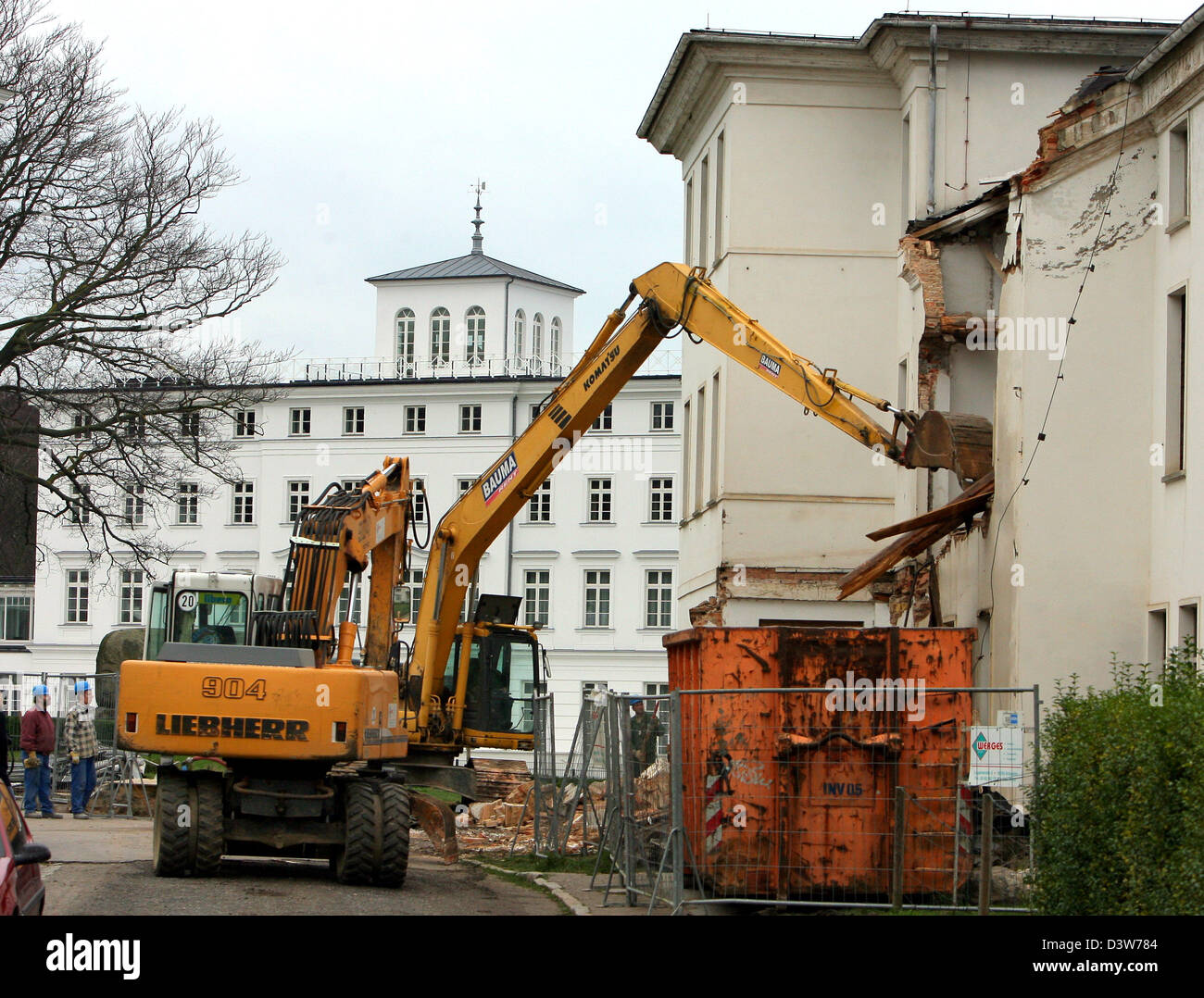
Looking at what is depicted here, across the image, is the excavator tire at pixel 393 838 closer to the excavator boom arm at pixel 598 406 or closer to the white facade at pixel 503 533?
the excavator boom arm at pixel 598 406

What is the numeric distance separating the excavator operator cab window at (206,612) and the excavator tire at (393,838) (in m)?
Answer: 7.29

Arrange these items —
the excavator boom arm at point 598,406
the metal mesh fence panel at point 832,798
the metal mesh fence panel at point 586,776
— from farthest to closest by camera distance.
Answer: the excavator boom arm at point 598,406 < the metal mesh fence panel at point 586,776 < the metal mesh fence panel at point 832,798

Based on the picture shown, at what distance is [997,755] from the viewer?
13852 millimetres

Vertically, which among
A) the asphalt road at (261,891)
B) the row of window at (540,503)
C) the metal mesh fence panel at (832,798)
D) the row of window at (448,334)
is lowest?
the asphalt road at (261,891)

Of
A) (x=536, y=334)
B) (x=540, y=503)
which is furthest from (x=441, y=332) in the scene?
(x=540, y=503)

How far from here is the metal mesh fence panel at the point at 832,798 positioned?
1478cm

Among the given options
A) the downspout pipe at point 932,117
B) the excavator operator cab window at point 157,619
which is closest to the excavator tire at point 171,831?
the excavator operator cab window at point 157,619

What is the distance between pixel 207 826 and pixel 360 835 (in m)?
1.37

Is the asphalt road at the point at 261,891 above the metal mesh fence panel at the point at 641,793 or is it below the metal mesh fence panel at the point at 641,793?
below

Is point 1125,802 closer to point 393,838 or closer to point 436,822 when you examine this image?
point 393,838

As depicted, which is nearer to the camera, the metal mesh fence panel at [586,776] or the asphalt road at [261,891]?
the asphalt road at [261,891]

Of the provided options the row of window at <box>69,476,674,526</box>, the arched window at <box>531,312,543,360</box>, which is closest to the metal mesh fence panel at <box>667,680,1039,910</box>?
the row of window at <box>69,476,674,526</box>

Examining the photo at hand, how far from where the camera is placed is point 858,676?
1543 centimetres

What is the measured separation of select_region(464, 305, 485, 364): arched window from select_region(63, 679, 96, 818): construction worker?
5516cm
